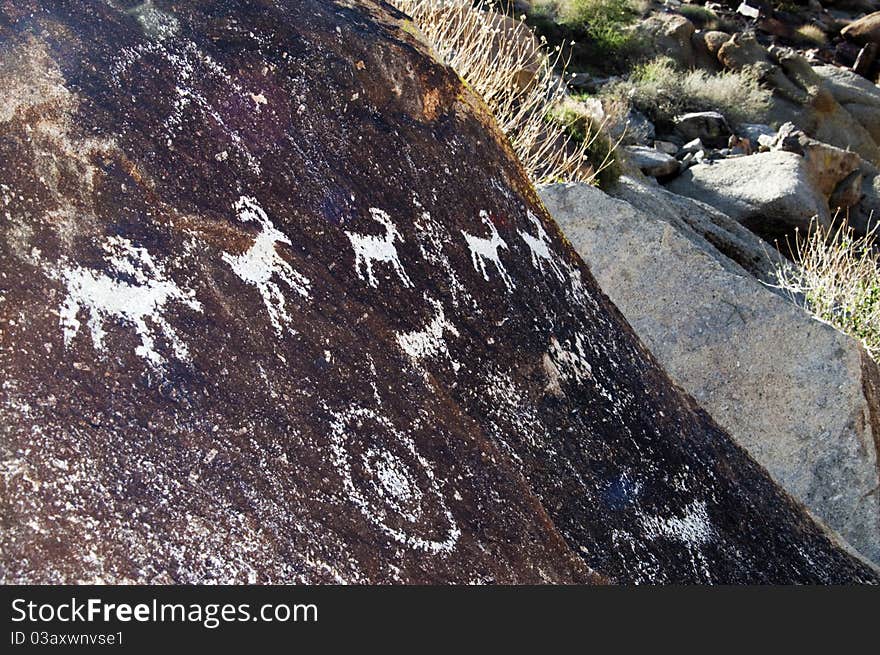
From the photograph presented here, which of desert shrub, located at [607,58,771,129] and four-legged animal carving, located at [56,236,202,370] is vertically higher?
four-legged animal carving, located at [56,236,202,370]

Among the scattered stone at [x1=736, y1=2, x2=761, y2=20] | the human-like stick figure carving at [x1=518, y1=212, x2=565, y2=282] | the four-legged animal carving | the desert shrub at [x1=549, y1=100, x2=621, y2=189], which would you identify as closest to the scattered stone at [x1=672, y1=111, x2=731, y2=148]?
the desert shrub at [x1=549, y1=100, x2=621, y2=189]

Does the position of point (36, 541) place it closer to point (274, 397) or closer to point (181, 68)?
point (274, 397)

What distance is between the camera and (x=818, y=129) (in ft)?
56.3

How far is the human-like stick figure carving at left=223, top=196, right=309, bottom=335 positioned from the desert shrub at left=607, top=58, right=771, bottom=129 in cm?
1298

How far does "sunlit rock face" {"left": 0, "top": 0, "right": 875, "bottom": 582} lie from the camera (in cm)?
164

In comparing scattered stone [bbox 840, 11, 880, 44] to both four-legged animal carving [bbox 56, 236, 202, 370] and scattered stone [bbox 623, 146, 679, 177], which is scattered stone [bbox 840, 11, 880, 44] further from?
four-legged animal carving [bbox 56, 236, 202, 370]

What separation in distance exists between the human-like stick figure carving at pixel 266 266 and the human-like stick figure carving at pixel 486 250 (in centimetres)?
50

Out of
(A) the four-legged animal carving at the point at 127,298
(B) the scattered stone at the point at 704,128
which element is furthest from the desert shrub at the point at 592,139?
(A) the four-legged animal carving at the point at 127,298

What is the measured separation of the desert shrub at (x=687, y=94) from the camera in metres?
14.5

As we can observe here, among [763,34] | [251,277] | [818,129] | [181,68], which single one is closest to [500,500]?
[251,277]

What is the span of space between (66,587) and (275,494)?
0.40 m

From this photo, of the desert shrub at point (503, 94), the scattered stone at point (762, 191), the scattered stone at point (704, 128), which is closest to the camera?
the desert shrub at point (503, 94)

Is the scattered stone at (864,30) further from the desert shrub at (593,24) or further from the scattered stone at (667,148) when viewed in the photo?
the scattered stone at (667,148)

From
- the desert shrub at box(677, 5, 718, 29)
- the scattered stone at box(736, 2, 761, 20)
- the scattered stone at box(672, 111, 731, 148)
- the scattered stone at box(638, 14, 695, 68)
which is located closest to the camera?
the scattered stone at box(672, 111, 731, 148)
